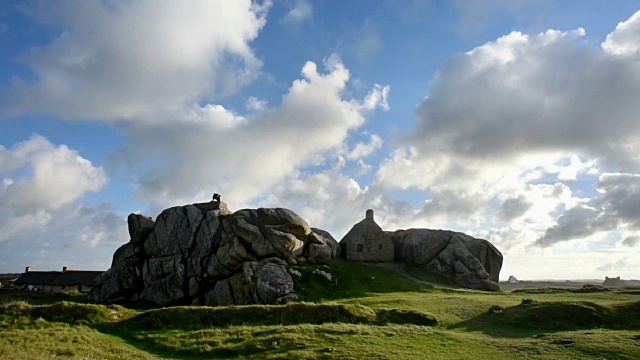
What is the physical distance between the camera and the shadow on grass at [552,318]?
33.8m

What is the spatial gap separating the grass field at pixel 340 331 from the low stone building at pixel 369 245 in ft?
95.8

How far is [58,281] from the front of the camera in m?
97.1

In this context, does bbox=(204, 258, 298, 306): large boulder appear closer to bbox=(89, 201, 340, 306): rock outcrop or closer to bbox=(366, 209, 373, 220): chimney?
bbox=(89, 201, 340, 306): rock outcrop

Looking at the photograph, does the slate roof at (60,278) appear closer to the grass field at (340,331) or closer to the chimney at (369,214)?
the chimney at (369,214)

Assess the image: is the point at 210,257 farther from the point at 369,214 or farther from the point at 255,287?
the point at 369,214

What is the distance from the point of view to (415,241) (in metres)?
79.5

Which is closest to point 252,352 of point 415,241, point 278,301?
point 278,301

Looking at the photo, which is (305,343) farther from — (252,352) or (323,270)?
(323,270)

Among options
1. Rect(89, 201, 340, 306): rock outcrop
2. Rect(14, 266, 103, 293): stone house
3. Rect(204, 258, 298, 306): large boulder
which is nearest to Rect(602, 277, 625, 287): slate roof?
Rect(89, 201, 340, 306): rock outcrop

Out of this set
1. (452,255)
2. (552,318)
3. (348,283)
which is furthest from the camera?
(452,255)

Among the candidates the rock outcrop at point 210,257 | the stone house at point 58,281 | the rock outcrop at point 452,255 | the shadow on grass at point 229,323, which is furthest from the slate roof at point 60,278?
the rock outcrop at point 452,255

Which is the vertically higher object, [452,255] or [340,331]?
[452,255]

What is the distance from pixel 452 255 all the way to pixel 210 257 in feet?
133

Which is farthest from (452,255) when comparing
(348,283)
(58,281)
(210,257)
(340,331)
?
(58,281)
